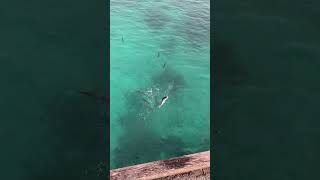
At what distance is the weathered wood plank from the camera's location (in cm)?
434

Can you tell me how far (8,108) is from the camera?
258 centimetres

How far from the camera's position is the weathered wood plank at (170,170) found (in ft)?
14.3

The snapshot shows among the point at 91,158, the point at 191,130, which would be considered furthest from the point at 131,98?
the point at 91,158

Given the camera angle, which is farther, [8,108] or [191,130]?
[191,130]

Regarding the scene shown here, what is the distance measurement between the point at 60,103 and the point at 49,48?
38 centimetres
